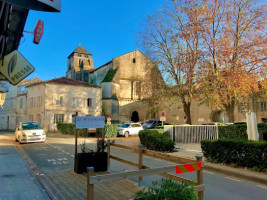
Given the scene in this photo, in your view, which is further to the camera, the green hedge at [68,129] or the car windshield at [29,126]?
the green hedge at [68,129]

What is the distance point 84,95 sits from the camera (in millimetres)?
34250

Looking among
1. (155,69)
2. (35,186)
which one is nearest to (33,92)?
(155,69)

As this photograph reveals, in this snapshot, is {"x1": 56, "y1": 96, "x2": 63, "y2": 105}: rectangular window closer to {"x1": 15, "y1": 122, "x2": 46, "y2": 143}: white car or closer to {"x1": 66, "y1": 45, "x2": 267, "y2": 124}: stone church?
{"x1": 66, "y1": 45, "x2": 267, "y2": 124}: stone church

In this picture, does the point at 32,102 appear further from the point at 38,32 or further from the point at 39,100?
the point at 38,32

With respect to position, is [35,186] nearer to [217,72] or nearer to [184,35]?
[217,72]

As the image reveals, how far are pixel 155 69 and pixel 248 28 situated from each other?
26.4 ft

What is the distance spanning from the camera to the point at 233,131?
1531 cm

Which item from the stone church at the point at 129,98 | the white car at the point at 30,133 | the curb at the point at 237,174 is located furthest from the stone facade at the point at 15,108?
the curb at the point at 237,174

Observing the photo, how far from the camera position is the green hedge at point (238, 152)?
23.1ft

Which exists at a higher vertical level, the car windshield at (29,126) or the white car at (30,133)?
the car windshield at (29,126)

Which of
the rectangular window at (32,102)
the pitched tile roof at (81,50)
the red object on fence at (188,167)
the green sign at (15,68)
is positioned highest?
the pitched tile roof at (81,50)

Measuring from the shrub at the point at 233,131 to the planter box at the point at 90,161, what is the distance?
38.3 ft

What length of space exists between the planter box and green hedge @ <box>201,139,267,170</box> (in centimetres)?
475

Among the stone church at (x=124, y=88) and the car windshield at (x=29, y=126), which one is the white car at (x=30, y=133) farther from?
the stone church at (x=124, y=88)
